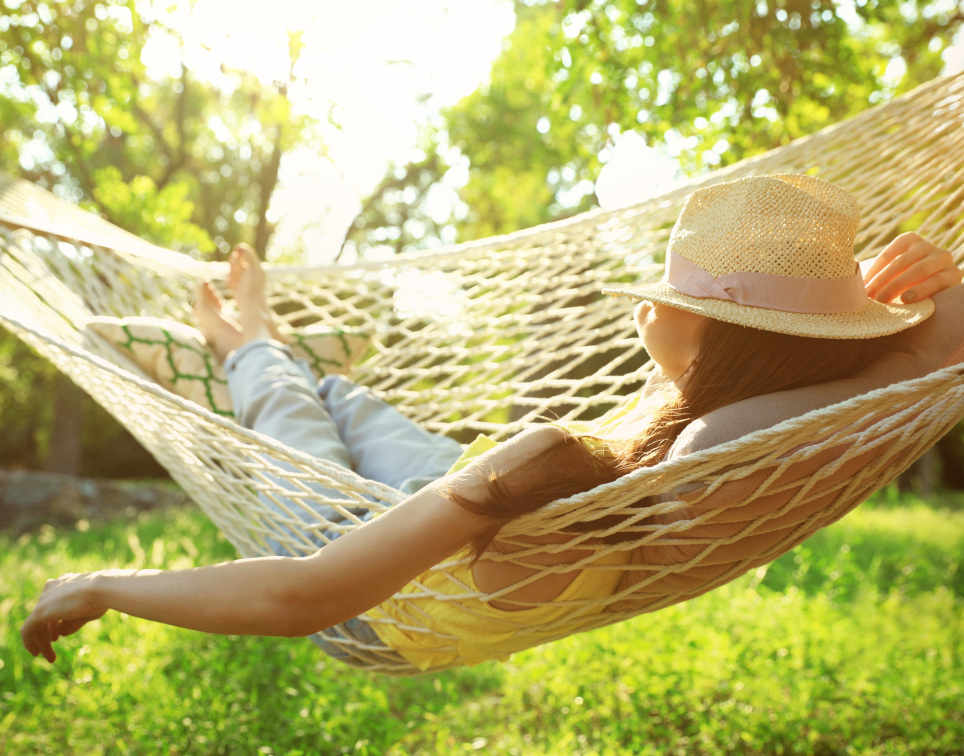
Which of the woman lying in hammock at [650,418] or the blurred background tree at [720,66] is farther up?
the blurred background tree at [720,66]

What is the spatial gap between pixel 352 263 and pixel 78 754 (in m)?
1.27

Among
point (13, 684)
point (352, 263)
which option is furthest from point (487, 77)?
point (13, 684)

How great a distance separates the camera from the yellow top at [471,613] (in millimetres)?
888

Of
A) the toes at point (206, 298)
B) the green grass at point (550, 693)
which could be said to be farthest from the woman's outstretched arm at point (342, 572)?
the toes at point (206, 298)

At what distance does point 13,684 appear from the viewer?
1730mm

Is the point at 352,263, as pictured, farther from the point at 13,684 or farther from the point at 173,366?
the point at 13,684

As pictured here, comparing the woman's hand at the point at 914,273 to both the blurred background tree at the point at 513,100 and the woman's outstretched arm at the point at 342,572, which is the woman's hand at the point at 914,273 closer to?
the woman's outstretched arm at the point at 342,572

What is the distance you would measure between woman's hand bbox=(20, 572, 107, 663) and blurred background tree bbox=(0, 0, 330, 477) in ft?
5.04

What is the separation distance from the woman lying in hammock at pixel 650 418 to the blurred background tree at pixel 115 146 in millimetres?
1518

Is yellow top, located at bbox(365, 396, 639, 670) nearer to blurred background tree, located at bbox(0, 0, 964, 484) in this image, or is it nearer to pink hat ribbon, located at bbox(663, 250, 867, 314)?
pink hat ribbon, located at bbox(663, 250, 867, 314)

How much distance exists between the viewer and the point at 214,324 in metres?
1.82

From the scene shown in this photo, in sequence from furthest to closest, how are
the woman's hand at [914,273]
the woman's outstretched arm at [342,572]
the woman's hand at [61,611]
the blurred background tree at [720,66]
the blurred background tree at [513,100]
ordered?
1. the blurred background tree at [513,100]
2. the blurred background tree at [720,66]
3. the woman's hand at [914,273]
4. the woman's hand at [61,611]
5. the woman's outstretched arm at [342,572]

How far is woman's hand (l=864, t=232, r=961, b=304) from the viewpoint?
37.7 inches

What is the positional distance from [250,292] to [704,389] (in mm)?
1330
